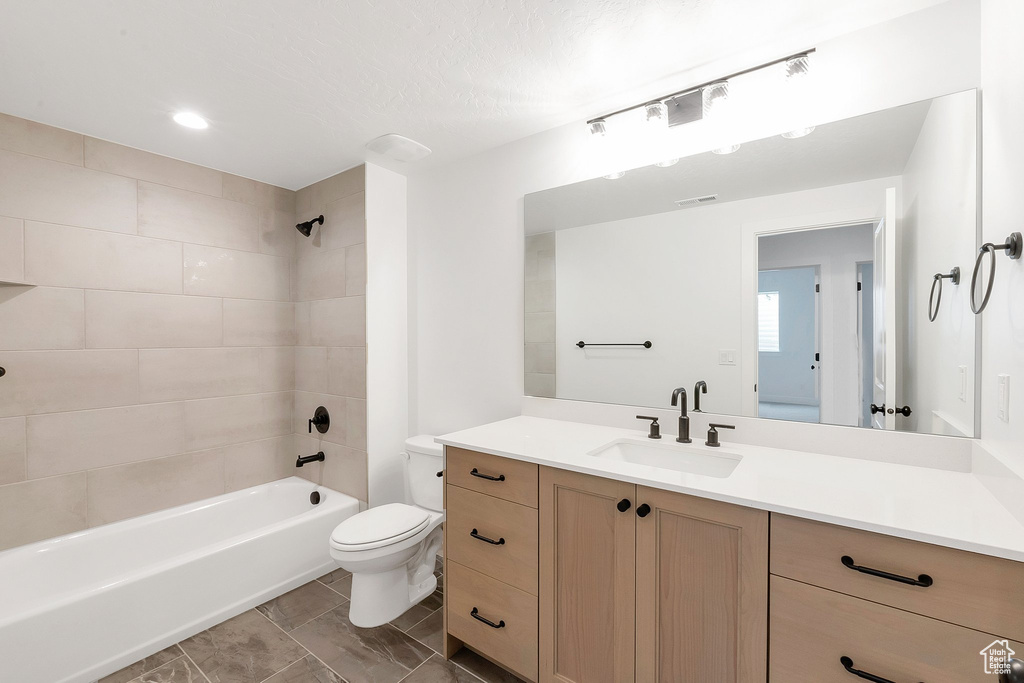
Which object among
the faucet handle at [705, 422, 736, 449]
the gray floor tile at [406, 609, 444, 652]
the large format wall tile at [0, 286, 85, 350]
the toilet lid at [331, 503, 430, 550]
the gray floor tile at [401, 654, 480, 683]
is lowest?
the gray floor tile at [406, 609, 444, 652]

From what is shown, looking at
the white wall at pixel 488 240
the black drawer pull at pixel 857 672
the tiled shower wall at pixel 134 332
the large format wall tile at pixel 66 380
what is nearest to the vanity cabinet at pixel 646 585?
the black drawer pull at pixel 857 672

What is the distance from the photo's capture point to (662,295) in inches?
74.7

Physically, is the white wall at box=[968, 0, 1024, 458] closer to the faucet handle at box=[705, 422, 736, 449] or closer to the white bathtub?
the faucet handle at box=[705, 422, 736, 449]

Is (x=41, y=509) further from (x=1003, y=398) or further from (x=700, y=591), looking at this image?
(x=1003, y=398)

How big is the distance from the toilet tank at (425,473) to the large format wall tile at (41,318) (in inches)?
69.6

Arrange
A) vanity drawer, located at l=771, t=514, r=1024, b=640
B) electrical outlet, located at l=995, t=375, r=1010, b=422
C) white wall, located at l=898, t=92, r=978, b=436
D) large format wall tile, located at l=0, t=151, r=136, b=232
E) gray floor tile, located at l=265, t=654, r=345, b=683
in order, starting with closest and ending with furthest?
vanity drawer, located at l=771, t=514, r=1024, b=640 < electrical outlet, located at l=995, t=375, r=1010, b=422 < white wall, located at l=898, t=92, r=978, b=436 < gray floor tile, located at l=265, t=654, r=345, b=683 < large format wall tile, located at l=0, t=151, r=136, b=232

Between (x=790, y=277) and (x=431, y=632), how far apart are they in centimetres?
213

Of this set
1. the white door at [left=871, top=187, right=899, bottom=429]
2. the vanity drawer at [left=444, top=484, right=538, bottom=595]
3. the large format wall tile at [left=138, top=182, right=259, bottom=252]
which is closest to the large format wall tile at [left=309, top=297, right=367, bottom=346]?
the large format wall tile at [left=138, top=182, right=259, bottom=252]

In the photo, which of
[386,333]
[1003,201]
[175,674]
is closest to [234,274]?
[386,333]

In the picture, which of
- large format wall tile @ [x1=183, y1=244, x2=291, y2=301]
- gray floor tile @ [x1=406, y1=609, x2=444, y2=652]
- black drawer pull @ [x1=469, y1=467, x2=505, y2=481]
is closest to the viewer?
black drawer pull @ [x1=469, y1=467, x2=505, y2=481]

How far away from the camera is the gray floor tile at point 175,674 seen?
1762mm

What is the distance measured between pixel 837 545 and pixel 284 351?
313 cm

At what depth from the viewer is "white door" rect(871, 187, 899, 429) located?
1438 millimetres

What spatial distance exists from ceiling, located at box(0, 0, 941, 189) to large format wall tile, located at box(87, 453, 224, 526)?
1.76 m
